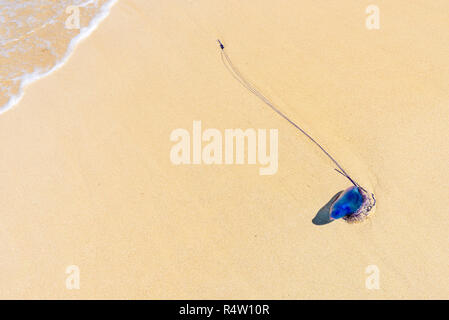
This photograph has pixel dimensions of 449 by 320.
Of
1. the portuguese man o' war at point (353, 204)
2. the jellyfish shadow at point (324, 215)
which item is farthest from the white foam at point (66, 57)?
the portuguese man o' war at point (353, 204)

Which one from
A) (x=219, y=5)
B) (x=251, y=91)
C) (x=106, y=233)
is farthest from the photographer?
(x=219, y=5)

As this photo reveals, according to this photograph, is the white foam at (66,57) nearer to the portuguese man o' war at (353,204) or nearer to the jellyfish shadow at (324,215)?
the jellyfish shadow at (324,215)

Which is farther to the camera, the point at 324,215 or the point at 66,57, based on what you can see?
the point at 66,57

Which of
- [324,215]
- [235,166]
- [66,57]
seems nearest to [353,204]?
[324,215]

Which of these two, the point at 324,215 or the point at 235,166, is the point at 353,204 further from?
the point at 235,166
